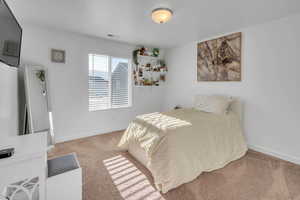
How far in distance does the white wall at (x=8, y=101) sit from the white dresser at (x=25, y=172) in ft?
2.80

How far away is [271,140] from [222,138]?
0.98 m

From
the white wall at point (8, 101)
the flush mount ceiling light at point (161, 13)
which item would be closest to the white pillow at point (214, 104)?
the flush mount ceiling light at point (161, 13)

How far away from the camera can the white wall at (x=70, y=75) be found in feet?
8.48

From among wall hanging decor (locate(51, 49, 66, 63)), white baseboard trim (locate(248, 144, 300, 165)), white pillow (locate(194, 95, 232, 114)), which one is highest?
wall hanging decor (locate(51, 49, 66, 63))

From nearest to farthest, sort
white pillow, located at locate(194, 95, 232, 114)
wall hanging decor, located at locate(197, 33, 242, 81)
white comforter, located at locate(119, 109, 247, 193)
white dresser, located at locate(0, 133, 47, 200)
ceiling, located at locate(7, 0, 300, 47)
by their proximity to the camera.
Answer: white dresser, located at locate(0, 133, 47, 200)
white comforter, located at locate(119, 109, 247, 193)
ceiling, located at locate(7, 0, 300, 47)
white pillow, located at locate(194, 95, 232, 114)
wall hanging decor, located at locate(197, 33, 242, 81)

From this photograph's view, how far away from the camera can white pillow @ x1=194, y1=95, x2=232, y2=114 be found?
2.57 meters

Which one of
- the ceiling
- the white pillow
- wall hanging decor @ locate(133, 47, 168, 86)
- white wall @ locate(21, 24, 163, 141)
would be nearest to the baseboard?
white wall @ locate(21, 24, 163, 141)

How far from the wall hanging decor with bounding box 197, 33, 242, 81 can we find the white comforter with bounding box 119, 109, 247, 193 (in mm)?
996

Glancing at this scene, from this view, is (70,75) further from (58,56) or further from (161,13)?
(161,13)

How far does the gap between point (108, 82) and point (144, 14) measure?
185 centimetres

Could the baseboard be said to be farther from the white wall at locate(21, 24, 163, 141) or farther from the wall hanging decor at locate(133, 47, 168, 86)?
the wall hanging decor at locate(133, 47, 168, 86)

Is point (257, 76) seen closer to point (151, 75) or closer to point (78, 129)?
point (151, 75)

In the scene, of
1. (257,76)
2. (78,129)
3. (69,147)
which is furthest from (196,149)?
(78,129)

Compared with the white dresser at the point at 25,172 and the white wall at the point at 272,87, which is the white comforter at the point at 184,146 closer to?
the white wall at the point at 272,87
